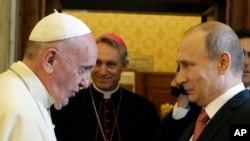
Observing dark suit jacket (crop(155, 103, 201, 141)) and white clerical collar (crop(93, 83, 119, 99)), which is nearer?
dark suit jacket (crop(155, 103, 201, 141))

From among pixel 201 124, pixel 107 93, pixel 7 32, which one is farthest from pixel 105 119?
pixel 201 124

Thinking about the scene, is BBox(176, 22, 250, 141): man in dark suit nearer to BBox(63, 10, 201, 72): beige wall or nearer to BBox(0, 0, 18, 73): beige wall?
BBox(0, 0, 18, 73): beige wall

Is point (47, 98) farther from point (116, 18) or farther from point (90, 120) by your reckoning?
point (116, 18)

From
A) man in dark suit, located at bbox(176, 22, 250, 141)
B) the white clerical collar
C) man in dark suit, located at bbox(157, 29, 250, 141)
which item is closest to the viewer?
man in dark suit, located at bbox(176, 22, 250, 141)

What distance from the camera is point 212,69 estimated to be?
197 cm

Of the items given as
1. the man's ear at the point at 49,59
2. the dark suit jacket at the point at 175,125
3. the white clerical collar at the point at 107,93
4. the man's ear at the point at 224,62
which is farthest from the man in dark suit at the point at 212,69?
the white clerical collar at the point at 107,93

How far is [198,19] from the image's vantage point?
22.0ft

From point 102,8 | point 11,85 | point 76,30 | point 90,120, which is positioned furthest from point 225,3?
point 11,85

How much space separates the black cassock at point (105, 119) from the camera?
3.32 m

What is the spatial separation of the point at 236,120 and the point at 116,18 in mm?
4924

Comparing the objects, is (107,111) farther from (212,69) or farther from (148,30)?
(148,30)

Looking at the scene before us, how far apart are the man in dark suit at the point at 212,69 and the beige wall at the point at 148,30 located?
4.57 meters

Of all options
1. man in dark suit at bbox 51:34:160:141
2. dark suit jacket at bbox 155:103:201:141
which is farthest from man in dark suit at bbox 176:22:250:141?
man in dark suit at bbox 51:34:160:141

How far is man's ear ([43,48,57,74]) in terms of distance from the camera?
1.90 m
